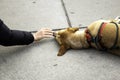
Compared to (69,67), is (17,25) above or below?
above

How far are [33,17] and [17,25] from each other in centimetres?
19

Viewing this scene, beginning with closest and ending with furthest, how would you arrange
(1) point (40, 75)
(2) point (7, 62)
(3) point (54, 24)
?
(1) point (40, 75) → (2) point (7, 62) → (3) point (54, 24)

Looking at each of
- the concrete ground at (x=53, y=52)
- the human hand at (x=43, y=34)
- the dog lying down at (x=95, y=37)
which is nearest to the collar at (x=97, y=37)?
the dog lying down at (x=95, y=37)

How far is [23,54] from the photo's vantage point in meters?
2.24

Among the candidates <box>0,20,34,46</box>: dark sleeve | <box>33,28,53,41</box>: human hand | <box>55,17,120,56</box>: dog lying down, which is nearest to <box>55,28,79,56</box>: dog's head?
<box>55,17,120,56</box>: dog lying down

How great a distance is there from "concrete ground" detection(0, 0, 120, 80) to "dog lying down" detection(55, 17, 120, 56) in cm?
6

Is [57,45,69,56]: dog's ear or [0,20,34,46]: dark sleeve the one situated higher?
[0,20,34,46]: dark sleeve

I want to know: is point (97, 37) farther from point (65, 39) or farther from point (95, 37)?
point (65, 39)

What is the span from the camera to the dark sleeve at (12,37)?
2.13 metres

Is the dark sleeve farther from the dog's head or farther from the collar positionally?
the collar

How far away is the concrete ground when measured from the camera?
204 centimetres

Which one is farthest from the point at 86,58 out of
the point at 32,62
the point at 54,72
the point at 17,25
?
the point at 17,25

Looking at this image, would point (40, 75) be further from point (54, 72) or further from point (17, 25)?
point (17, 25)

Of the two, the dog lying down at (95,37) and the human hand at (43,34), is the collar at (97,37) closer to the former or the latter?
the dog lying down at (95,37)
